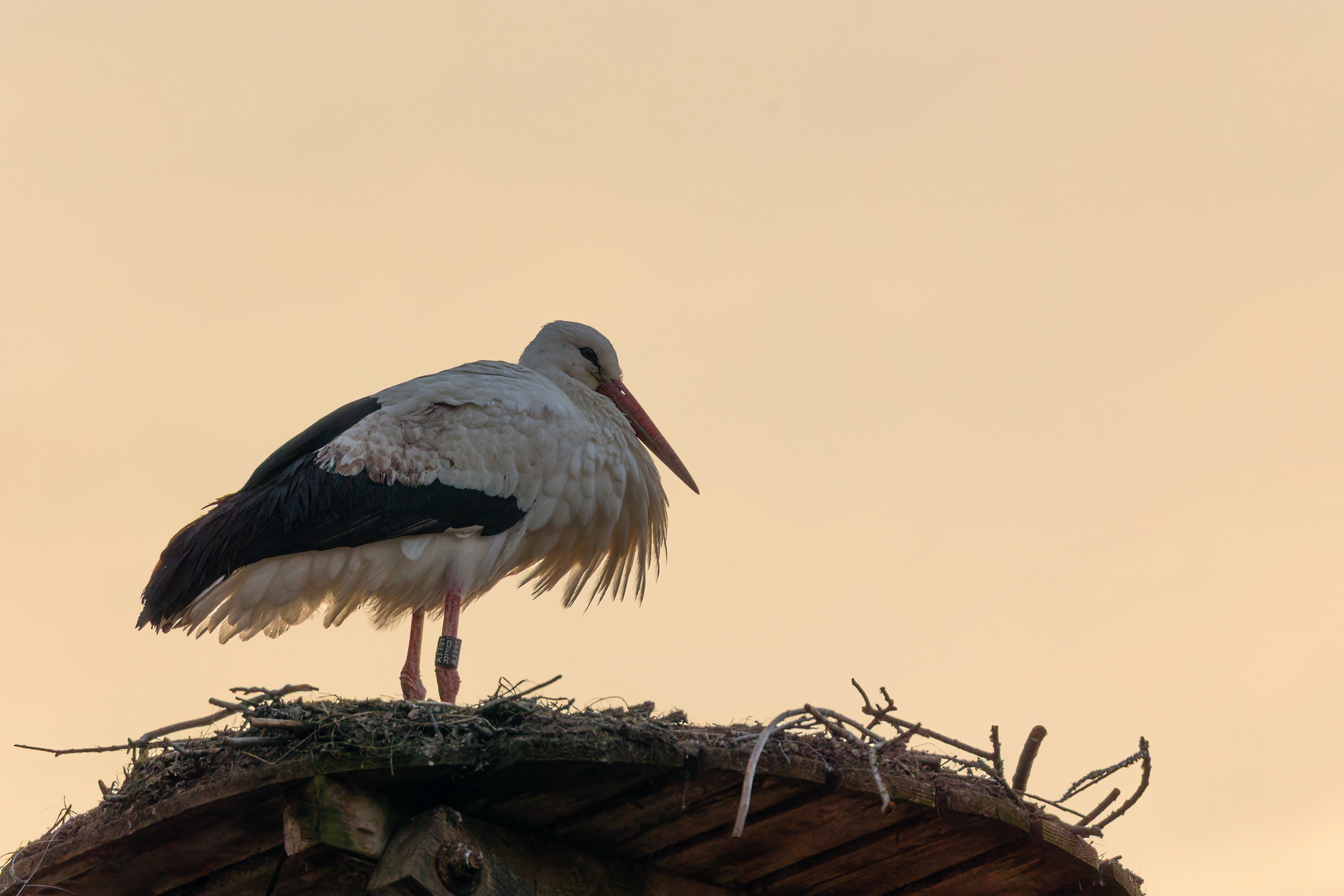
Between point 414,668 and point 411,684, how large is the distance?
144 millimetres

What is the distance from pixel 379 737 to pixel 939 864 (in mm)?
1588

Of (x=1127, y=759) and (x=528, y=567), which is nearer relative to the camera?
(x=1127, y=759)

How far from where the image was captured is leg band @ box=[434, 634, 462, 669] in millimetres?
4988

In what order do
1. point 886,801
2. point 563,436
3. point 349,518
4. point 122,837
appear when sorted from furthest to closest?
point 563,436 → point 349,518 → point 122,837 → point 886,801

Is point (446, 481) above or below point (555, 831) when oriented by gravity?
above

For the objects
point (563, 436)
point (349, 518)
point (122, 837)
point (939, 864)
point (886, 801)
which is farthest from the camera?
point (563, 436)

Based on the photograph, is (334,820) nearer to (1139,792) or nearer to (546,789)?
(546,789)

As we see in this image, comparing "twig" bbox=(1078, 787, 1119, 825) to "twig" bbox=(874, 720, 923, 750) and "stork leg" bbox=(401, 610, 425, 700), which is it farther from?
"stork leg" bbox=(401, 610, 425, 700)

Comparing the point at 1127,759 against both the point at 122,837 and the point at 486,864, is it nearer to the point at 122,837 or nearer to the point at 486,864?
the point at 486,864

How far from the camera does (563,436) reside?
562cm

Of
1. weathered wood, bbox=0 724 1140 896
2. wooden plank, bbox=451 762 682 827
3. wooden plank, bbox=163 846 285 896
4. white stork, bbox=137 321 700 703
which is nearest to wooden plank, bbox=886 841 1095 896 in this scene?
weathered wood, bbox=0 724 1140 896

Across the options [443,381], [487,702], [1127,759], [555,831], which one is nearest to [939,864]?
[1127,759]

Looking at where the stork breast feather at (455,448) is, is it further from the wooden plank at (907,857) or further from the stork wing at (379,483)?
the wooden plank at (907,857)

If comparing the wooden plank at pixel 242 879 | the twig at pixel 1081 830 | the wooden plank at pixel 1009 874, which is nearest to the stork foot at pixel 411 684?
the wooden plank at pixel 242 879
